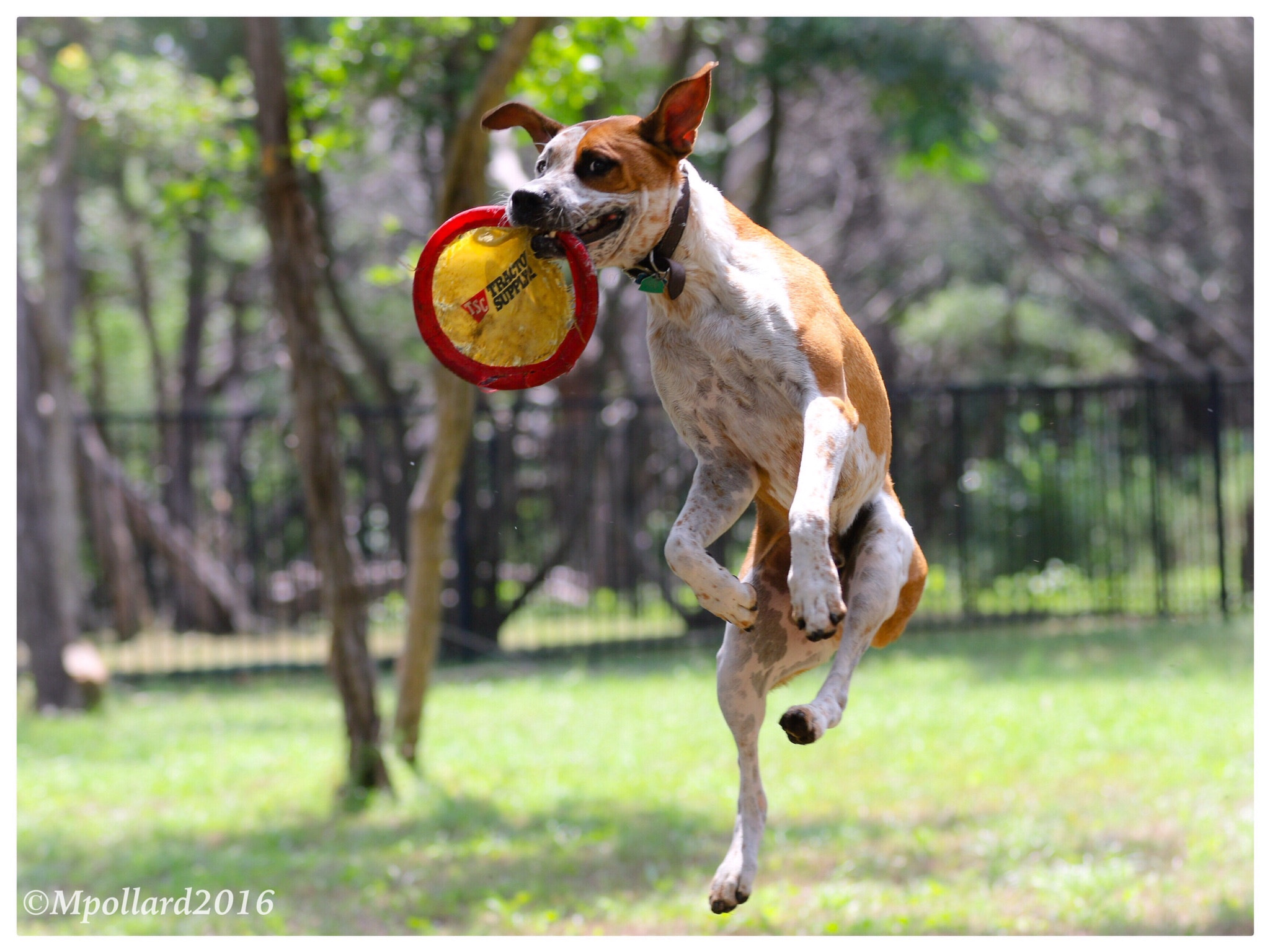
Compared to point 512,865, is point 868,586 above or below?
above

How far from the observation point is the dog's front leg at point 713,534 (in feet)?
7.38

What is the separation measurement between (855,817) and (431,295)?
6209mm

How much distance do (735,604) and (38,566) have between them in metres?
10.6

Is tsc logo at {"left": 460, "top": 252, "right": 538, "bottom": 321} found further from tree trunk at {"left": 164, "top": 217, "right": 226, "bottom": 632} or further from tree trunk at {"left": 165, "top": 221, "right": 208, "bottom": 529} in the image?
tree trunk at {"left": 165, "top": 221, "right": 208, "bottom": 529}

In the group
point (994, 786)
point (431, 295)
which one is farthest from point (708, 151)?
point (431, 295)

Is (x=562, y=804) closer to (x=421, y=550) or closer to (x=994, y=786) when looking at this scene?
(x=421, y=550)

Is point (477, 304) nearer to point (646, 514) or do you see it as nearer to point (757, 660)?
point (757, 660)

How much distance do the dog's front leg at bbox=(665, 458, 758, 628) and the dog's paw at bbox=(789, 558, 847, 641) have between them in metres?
0.15

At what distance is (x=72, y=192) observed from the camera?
16.6 m

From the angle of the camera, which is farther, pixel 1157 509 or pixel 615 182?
pixel 1157 509

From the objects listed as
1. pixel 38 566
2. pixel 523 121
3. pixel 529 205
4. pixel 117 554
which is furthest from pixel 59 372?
pixel 529 205

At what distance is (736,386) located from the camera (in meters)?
2.33

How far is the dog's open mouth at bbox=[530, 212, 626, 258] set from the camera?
222 cm

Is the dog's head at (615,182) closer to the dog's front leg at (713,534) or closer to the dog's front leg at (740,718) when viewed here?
the dog's front leg at (713,534)
